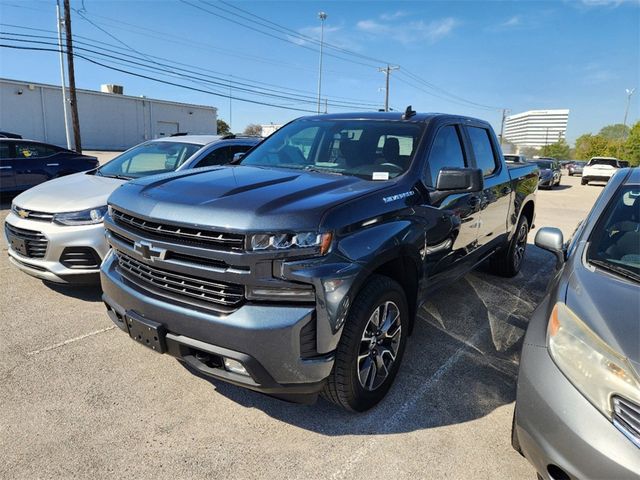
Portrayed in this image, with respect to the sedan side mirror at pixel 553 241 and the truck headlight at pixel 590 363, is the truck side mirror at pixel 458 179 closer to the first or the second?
the sedan side mirror at pixel 553 241

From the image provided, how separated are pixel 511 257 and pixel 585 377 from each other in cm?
406

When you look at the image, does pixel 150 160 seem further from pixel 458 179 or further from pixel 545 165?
pixel 545 165

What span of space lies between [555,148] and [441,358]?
107 m

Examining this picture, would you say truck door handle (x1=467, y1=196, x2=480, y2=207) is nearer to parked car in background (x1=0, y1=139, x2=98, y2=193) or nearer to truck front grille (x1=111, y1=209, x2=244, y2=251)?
truck front grille (x1=111, y1=209, x2=244, y2=251)

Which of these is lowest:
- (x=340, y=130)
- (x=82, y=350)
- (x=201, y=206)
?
(x=82, y=350)

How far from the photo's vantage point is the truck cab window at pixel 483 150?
437 centimetres

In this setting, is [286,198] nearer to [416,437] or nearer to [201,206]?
[201,206]

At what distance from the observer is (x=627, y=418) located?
1.63 m

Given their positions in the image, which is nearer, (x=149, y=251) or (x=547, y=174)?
(x=149, y=251)

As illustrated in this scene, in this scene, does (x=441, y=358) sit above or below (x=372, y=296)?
below

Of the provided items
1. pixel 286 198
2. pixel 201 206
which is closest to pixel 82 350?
pixel 201 206

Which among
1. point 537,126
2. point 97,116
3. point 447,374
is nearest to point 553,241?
point 447,374

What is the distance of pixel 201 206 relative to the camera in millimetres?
2350

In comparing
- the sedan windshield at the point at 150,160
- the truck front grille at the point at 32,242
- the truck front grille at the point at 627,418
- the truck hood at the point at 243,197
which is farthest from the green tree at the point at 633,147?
the truck front grille at the point at 32,242
